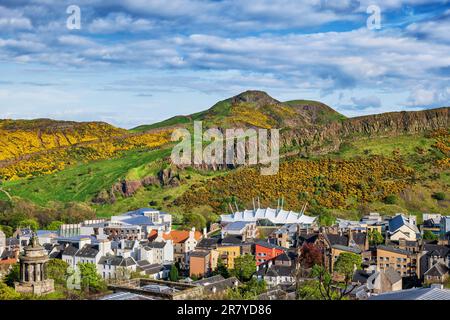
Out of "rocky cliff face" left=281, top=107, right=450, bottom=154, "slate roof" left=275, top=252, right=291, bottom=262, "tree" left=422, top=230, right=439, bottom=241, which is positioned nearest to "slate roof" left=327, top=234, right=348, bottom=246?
"slate roof" left=275, top=252, right=291, bottom=262

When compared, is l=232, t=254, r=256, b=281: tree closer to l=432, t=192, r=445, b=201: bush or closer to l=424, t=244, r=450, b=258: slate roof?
l=424, t=244, r=450, b=258: slate roof

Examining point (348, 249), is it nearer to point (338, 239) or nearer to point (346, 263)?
point (338, 239)

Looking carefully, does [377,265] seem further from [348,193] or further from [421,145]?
[421,145]

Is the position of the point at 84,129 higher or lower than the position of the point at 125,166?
higher

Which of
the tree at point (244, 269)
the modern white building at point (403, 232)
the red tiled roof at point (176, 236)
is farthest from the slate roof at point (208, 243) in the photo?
the modern white building at point (403, 232)
